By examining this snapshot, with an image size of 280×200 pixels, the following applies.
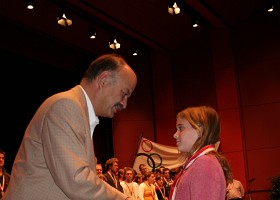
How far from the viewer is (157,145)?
36.6 feet

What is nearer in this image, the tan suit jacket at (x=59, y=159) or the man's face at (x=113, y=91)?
the tan suit jacket at (x=59, y=159)

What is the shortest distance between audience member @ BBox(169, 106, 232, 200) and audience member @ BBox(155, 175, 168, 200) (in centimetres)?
758

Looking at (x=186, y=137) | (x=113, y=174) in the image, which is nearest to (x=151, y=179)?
(x=113, y=174)

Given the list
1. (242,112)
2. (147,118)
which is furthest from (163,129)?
(242,112)

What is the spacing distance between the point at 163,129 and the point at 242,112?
6.92ft

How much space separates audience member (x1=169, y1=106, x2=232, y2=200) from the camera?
1.87 m

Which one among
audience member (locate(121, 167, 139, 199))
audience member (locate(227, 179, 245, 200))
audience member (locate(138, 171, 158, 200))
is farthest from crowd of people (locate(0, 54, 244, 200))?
audience member (locate(227, 179, 245, 200))

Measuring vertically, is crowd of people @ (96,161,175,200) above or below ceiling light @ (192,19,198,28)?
below

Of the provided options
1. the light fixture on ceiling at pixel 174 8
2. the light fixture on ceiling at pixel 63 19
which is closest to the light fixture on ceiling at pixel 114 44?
the light fixture on ceiling at pixel 174 8

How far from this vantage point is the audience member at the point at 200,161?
1872 millimetres

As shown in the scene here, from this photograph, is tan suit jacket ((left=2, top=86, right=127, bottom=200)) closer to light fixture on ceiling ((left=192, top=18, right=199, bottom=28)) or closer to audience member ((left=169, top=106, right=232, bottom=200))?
audience member ((left=169, top=106, right=232, bottom=200))

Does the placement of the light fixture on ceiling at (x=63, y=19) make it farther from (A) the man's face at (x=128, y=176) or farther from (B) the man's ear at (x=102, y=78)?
(B) the man's ear at (x=102, y=78)

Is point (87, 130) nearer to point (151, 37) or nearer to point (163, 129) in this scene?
point (151, 37)

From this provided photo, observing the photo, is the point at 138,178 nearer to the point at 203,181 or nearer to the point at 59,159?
Result: the point at 203,181
